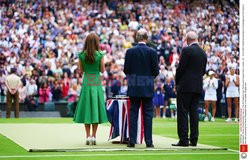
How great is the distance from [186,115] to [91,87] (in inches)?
80.7

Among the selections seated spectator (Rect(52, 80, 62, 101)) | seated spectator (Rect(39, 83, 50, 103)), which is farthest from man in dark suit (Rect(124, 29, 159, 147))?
seated spectator (Rect(52, 80, 62, 101))

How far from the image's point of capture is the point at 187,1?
45.4m

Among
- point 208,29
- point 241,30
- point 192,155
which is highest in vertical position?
point 208,29

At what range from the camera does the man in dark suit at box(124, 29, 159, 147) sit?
1340 cm

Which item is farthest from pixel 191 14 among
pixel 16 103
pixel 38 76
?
pixel 16 103

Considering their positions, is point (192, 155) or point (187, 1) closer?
point (192, 155)

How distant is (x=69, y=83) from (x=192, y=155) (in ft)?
70.7

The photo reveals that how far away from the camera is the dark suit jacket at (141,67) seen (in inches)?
531

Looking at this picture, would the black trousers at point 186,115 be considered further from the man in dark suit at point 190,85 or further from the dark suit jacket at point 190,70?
the dark suit jacket at point 190,70

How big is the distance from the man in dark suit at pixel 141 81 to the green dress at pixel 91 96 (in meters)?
0.67

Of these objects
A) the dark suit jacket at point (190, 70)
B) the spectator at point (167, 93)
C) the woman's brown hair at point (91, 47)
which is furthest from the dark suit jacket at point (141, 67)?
the spectator at point (167, 93)

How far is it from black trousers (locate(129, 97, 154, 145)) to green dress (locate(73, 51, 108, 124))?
0.66m

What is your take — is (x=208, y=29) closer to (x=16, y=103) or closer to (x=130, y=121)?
(x=16, y=103)

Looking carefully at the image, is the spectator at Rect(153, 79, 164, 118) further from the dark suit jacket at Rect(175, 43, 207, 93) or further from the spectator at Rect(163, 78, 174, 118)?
the dark suit jacket at Rect(175, 43, 207, 93)
